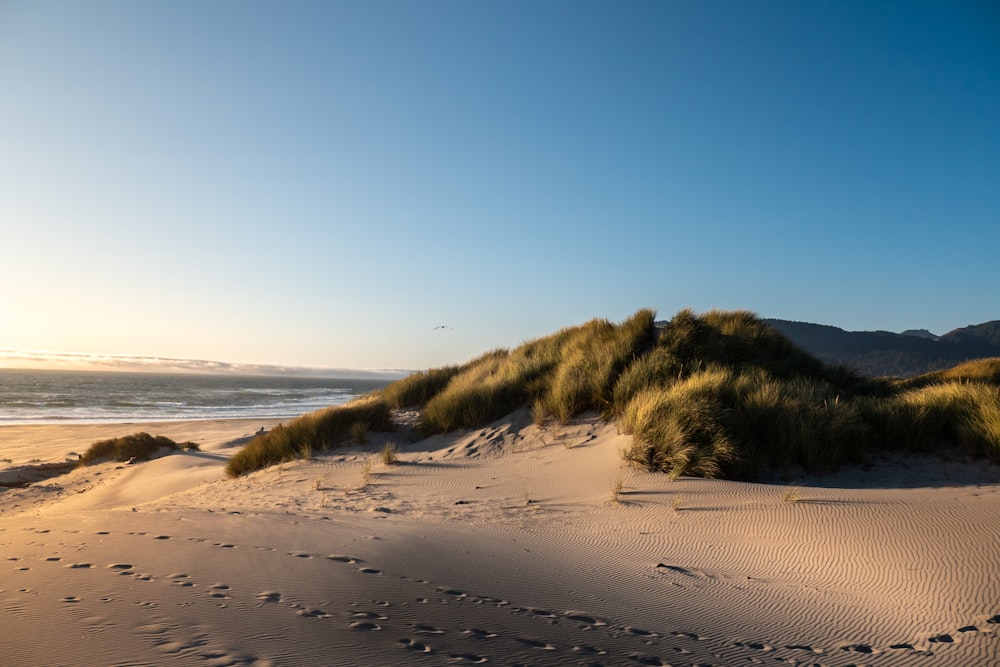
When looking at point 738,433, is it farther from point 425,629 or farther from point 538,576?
point 425,629

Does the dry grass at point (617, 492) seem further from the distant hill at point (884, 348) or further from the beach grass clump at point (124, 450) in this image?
the distant hill at point (884, 348)

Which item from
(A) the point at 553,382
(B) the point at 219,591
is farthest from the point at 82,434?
(B) the point at 219,591

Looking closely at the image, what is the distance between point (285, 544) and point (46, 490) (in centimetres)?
1128

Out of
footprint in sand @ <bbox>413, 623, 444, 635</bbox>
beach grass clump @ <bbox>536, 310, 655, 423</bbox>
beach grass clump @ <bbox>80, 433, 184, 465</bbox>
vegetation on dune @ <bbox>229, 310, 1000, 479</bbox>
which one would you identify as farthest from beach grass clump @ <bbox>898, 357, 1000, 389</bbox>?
beach grass clump @ <bbox>80, 433, 184, 465</bbox>

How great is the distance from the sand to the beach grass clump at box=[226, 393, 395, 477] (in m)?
3.41

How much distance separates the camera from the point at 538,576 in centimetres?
387

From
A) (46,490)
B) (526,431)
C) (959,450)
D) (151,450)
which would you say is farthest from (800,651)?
(151,450)

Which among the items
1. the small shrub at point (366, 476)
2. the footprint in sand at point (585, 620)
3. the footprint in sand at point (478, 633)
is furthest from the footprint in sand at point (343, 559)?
the small shrub at point (366, 476)

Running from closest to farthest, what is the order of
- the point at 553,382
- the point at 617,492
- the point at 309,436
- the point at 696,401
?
the point at 617,492, the point at 696,401, the point at 553,382, the point at 309,436

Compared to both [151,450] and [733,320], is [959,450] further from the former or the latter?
[151,450]

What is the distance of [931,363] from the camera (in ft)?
140

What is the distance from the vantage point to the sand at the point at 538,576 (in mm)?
2557

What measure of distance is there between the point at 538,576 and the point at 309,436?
25.9ft

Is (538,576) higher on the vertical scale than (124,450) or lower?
higher
